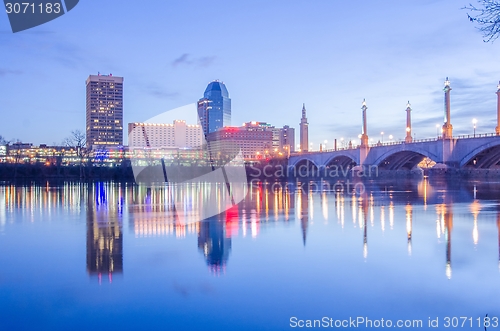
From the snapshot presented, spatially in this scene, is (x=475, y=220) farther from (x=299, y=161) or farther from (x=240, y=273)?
(x=299, y=161)

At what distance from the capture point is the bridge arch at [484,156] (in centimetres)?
7286

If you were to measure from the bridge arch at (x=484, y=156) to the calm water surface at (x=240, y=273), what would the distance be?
60631mm

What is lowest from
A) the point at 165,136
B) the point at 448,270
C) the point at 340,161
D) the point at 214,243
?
the point at 448,270

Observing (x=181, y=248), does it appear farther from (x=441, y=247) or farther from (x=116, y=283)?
(x=441, y=247)

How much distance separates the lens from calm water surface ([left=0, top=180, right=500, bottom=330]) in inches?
317

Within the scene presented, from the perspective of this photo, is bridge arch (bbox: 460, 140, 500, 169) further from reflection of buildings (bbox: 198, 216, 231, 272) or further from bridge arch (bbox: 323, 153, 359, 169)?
reflection of buildings (bbox: 198, 216, 231, 272)

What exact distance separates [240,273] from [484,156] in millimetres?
78894

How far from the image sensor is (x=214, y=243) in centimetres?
1437

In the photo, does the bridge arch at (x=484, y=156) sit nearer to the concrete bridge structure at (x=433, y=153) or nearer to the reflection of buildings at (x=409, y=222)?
the concrete bridge structure at (x=433, y=153)

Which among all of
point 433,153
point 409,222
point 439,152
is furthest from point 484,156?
point 409,222

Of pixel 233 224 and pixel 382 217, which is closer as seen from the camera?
pixel 233 224

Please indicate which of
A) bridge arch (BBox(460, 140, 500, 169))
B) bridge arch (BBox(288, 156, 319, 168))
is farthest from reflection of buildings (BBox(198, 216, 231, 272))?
bridge arch (BBox(288, 156, 319, 168))

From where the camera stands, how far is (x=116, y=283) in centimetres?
984

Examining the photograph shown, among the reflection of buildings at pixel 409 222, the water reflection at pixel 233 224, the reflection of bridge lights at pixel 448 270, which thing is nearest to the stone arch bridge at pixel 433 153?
the water reflection at pixel 233 224
